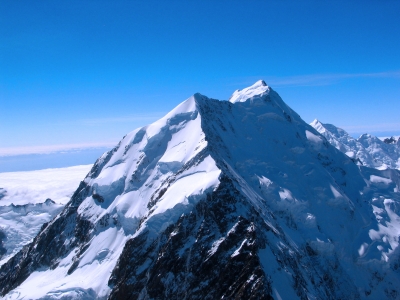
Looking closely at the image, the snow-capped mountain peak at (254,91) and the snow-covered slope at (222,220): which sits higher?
the snow-capped mountain peak at (254,91)

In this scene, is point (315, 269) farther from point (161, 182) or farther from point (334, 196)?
point (161, 182)

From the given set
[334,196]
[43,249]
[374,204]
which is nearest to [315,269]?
[334,196]

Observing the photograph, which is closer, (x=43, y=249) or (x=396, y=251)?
(x=43, y=249)

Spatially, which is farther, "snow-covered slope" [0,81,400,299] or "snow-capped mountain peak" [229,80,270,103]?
"snow-capped mountain peak" [229,80,270,103]

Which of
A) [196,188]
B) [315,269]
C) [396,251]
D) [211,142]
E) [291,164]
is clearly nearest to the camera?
[196,188]

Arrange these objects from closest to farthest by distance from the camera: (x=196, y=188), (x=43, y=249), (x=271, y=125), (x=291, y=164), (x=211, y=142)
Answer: (x=196, y=188), (x=211, y=142), (x=43, y=249), (x=291, y=164), (x=271, y=125)

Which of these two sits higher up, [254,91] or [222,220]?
[254,91]

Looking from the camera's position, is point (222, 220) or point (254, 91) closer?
point (222, 220)

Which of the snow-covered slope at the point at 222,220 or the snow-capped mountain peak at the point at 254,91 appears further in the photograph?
the snow-capped mountain peak at the point at 254,91
